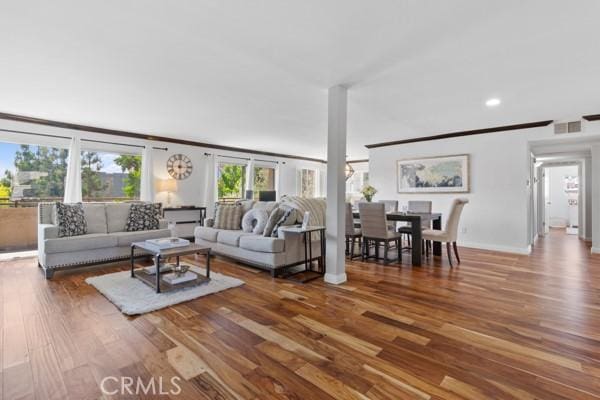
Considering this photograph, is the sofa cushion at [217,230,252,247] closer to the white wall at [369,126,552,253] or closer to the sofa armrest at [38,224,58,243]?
the sofa armrest at [38,224,58,243]

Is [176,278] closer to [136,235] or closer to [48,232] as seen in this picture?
[136,235]

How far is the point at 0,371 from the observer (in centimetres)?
170

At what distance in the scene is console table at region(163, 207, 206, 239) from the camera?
654 centimetres

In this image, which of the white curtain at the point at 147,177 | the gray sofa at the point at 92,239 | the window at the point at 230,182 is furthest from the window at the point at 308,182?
the gray sofa at the point at 92,239

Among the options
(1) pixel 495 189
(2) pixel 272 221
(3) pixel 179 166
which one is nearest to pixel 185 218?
(3) pixel 179 166

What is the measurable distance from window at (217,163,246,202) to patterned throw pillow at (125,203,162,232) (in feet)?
8.98

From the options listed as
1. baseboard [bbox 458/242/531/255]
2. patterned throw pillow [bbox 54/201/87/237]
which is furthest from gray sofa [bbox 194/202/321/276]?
baseboard [bbox 458/242/531/255]

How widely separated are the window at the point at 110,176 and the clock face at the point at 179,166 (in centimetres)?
62

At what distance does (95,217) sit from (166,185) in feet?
6.32

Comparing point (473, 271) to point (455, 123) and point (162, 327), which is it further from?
point (162, 327)

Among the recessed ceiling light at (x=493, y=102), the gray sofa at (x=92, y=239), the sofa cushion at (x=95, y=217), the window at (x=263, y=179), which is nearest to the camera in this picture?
the gray sofa at (x=92, y=239)

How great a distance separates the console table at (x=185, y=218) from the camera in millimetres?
6543

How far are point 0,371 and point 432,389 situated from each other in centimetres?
248

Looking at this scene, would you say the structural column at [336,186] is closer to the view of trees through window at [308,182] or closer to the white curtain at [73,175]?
the white curtain at [73,175]
